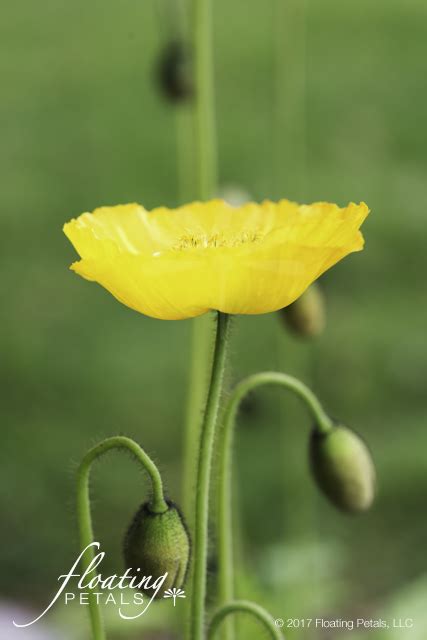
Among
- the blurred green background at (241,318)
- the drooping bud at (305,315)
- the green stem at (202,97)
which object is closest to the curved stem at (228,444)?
the drooping bud at (305,315)

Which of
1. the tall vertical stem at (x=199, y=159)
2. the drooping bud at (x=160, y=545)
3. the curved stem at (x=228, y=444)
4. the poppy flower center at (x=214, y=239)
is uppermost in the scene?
the tall vertical stem at (x=199, y=159)

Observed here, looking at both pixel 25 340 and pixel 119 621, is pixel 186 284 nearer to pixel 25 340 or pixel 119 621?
pixel 119 621

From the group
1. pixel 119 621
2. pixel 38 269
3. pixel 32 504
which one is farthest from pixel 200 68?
pixel 38 269

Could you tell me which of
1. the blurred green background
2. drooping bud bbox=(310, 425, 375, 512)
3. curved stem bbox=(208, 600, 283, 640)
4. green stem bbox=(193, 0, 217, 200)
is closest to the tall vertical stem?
green stem bbox=(193, 0, 217, 200)

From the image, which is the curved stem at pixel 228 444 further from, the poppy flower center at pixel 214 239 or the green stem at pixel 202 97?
the green stem at pixel 202 97

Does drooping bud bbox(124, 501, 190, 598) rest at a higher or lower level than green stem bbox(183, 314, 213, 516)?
lower

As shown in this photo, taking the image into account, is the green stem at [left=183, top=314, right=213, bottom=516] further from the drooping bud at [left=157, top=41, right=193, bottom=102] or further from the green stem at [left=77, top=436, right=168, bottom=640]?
the green stem at [left=77, top=436, right=168, bottom=640]

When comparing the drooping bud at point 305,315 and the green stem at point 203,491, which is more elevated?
the drooping bud at point 305,315
